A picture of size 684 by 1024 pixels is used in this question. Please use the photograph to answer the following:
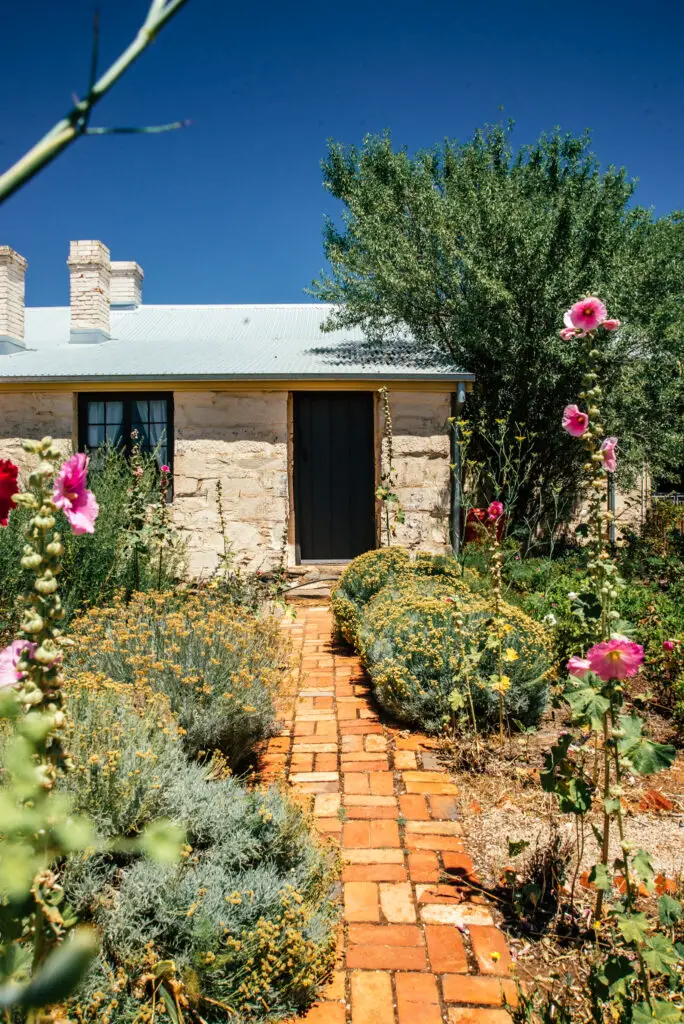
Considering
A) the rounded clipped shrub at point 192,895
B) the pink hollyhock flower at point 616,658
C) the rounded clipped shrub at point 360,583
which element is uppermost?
the pink hollyhock flower at point 616,658

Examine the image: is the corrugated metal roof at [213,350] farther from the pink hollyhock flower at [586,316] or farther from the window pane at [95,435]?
the pink hollyhock flower at [586,316]

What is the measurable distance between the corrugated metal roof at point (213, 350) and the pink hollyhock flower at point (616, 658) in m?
6.31

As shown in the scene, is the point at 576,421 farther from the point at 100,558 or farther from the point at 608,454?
the point at 100,558

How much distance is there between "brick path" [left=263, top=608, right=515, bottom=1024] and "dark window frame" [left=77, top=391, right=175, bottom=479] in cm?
483

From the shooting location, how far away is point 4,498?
1490 millimetres

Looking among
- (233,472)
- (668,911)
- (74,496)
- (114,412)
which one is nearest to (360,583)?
(233,472)

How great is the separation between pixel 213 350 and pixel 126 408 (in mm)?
1467

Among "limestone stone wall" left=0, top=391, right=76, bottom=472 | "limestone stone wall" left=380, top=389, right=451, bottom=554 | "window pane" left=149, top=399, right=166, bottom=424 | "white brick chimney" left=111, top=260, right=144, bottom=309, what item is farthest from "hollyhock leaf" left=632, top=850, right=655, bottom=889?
"white brick chimney" left=111, top=260, right=144, bottom=309

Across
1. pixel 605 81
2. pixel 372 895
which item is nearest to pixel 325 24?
pixel 372 895

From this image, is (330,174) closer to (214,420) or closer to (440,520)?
(214,420)

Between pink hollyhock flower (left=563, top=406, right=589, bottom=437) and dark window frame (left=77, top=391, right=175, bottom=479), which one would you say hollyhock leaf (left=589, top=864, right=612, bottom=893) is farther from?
dark window frame (left=77, top=391, right=175, bottom=479)

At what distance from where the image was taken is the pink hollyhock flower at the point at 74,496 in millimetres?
1203

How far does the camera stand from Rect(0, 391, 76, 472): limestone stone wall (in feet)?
27.9

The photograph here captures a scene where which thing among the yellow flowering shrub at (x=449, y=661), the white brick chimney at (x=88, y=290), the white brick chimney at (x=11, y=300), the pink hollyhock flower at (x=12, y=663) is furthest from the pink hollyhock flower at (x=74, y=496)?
the white brick chimney at (x=88, y=290)
